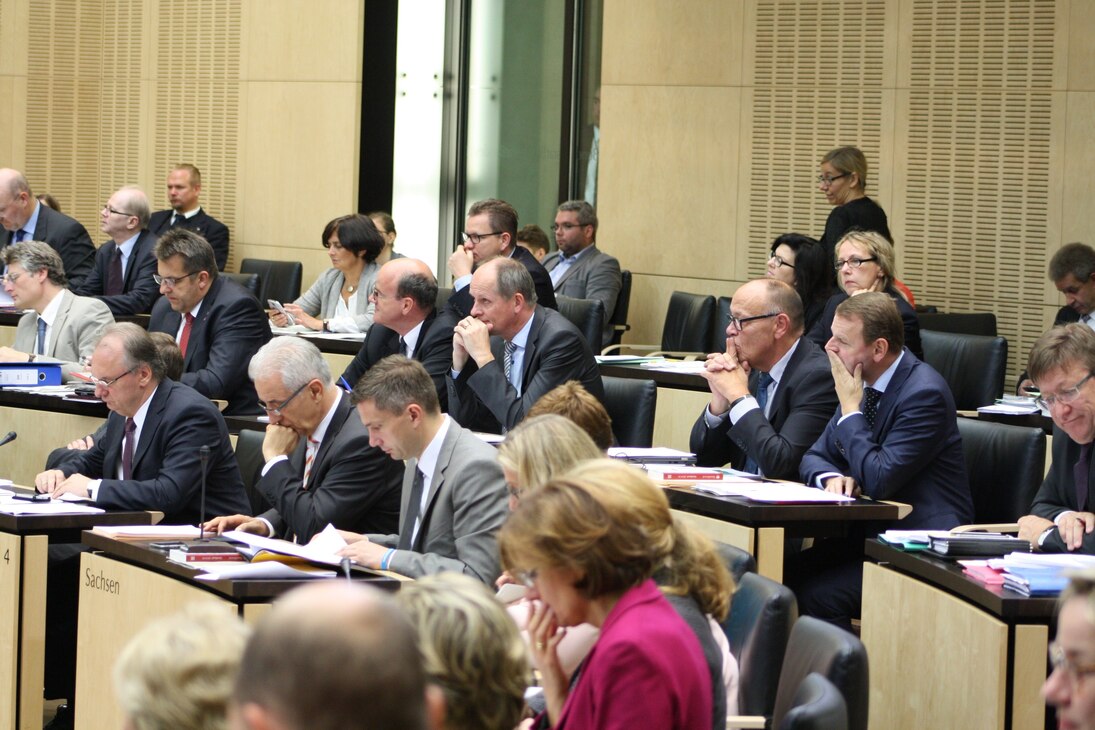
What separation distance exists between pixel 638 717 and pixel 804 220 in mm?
7100

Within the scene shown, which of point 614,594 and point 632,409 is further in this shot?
point 632,409

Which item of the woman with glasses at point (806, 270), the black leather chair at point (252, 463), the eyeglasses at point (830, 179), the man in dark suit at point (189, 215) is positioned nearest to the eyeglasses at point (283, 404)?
the black leather chair at point (252, 463)

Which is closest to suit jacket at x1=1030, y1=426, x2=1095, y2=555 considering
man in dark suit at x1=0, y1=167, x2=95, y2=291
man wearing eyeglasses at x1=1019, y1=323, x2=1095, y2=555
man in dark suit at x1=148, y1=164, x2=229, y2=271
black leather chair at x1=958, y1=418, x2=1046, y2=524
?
man wearing eyeglasses at x1=1019, y1=323, x2=1095, y2=555

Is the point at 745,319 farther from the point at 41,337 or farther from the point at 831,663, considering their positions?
the point at 41,337

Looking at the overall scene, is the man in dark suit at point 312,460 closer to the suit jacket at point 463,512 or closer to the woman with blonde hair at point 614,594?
the suit jacket at point 463,512

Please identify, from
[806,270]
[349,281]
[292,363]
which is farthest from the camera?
[349,281]

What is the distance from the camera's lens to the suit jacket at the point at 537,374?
566cm

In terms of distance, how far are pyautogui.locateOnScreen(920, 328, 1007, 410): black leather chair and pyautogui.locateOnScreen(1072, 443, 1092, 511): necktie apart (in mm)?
2271

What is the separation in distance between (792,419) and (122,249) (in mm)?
5392

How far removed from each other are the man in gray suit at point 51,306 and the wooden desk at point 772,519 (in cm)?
357

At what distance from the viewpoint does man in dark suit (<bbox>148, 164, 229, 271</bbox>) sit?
1105 centimetres

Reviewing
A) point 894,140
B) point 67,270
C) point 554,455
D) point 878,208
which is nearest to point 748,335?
point 554,455

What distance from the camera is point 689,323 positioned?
336 inches

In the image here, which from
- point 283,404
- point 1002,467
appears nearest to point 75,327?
point 283,404
